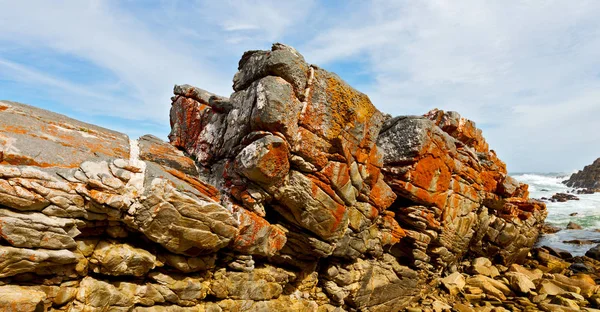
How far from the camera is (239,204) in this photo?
A: 13.2 metres

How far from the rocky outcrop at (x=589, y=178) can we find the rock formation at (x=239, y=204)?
122 meters

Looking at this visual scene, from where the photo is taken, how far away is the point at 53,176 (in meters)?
8.90

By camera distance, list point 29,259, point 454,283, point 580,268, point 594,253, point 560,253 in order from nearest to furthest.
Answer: point 29,259
point 454,283
point 580,268
point 594,253
point 560,253

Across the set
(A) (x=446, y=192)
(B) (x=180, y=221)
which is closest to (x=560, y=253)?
A: (A) (x=446, y=192)

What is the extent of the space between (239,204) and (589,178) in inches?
5769

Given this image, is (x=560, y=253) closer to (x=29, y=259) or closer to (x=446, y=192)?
(x=446, y=192)

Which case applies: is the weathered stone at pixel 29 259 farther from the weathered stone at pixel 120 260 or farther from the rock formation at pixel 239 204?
the weathered stone at pixel 120 260

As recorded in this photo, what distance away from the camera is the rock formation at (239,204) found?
9.02 metres

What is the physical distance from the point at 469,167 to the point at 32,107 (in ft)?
89.1

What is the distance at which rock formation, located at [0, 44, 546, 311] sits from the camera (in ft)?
29.6

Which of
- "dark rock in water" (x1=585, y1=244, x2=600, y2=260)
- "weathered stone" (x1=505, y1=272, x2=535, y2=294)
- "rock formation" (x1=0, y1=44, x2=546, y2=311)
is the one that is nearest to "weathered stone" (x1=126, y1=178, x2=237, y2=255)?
"rock formation" (x1=0, y1=44, x2=546, y2=311)

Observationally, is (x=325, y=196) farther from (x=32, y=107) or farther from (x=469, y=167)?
(x=469, y=167)

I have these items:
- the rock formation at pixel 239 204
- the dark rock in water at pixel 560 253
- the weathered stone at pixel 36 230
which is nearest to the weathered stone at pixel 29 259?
the rock formation at pixel 239 204

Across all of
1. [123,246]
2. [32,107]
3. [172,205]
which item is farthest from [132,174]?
[32,107]
